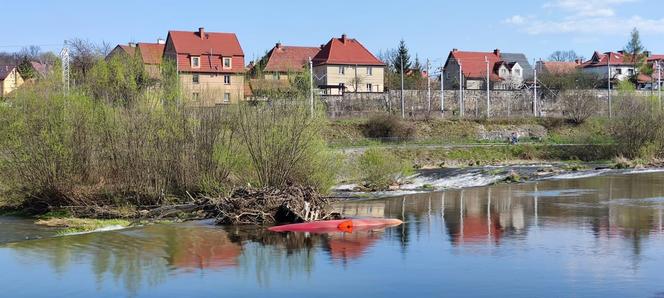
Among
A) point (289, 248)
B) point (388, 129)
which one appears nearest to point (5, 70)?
point (388, 129)

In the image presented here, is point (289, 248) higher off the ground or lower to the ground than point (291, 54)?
lower

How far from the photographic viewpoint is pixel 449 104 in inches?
2884

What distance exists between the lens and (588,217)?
82.1 feet

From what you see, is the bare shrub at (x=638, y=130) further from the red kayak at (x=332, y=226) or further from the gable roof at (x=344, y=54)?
the gable roof at (x=344, y=54)

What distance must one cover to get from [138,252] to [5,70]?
256 ft

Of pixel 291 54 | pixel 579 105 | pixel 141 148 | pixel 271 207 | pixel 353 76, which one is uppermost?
pixel 291 54

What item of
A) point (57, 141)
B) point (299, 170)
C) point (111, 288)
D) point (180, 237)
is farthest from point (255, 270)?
point (57, 141)

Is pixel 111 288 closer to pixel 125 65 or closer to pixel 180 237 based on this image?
pixel 180 237

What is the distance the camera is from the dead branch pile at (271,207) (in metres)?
23.8

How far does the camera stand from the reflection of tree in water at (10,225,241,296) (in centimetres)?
1689

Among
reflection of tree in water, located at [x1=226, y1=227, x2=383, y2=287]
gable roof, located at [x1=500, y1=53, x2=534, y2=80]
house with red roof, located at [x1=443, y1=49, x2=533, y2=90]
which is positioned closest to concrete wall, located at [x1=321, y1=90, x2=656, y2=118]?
house with red roof, located at [x1=443, y1=49, x2=533, y2=90]

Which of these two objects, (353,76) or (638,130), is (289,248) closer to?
(638,130)

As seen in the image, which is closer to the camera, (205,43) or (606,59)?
(205,43)

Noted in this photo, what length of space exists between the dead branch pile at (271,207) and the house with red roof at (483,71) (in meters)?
75.0
